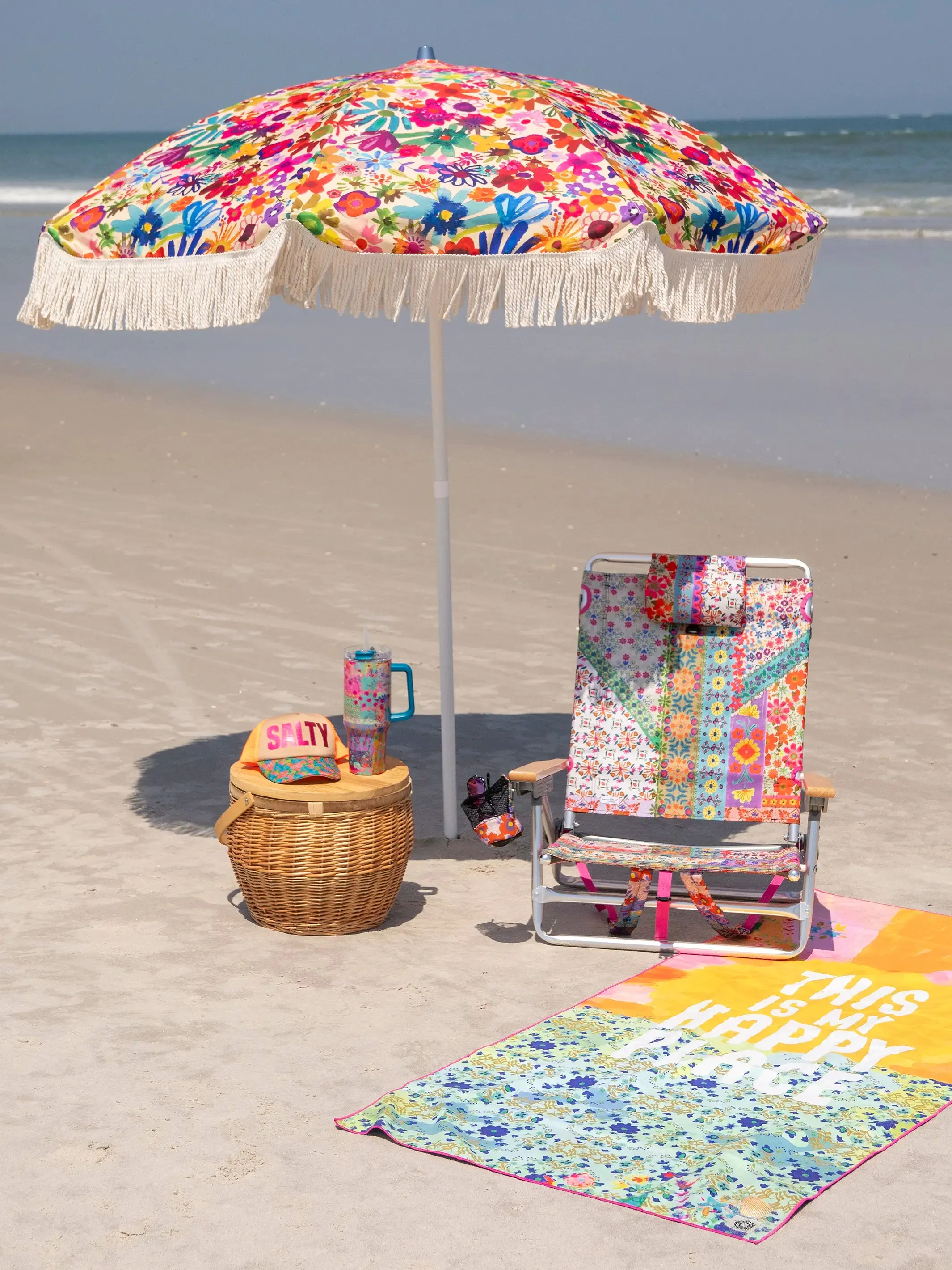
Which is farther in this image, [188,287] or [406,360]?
[406,360]

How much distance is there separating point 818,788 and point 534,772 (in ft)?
2.63

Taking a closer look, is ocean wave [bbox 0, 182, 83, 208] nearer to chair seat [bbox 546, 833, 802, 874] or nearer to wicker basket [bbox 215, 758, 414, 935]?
wicker basket [bbox 215, 758, 414, 935]

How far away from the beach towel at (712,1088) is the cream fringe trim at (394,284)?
1.81m

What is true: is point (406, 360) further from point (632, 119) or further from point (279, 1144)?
point (279, 1144)

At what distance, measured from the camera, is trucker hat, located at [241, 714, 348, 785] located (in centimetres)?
472

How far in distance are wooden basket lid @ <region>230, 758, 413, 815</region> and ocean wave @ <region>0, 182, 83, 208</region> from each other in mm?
39732

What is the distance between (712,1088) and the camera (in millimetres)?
3924

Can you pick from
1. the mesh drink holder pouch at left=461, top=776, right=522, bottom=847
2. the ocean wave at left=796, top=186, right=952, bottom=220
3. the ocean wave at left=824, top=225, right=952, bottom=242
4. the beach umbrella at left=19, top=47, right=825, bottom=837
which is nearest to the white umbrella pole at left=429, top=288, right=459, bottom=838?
the mesh drink holder pouch at left=461, top=776, right=522, bottom=847

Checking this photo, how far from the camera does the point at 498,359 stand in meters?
16.6

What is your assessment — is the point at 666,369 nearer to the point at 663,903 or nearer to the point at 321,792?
the point at 663,903

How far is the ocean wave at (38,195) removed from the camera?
44750 mm

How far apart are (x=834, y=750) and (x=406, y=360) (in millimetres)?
10773

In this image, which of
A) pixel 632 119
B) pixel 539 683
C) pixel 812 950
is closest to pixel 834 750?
pixel 539 683

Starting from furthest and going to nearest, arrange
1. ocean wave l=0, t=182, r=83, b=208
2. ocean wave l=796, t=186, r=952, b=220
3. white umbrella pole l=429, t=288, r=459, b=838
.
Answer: ocean wave l=0, t=182, r=83, b=208
ocean wave l=796, t=186, r=952, b=220
white umbrella pole l=429, t=288, r=459, b=838
